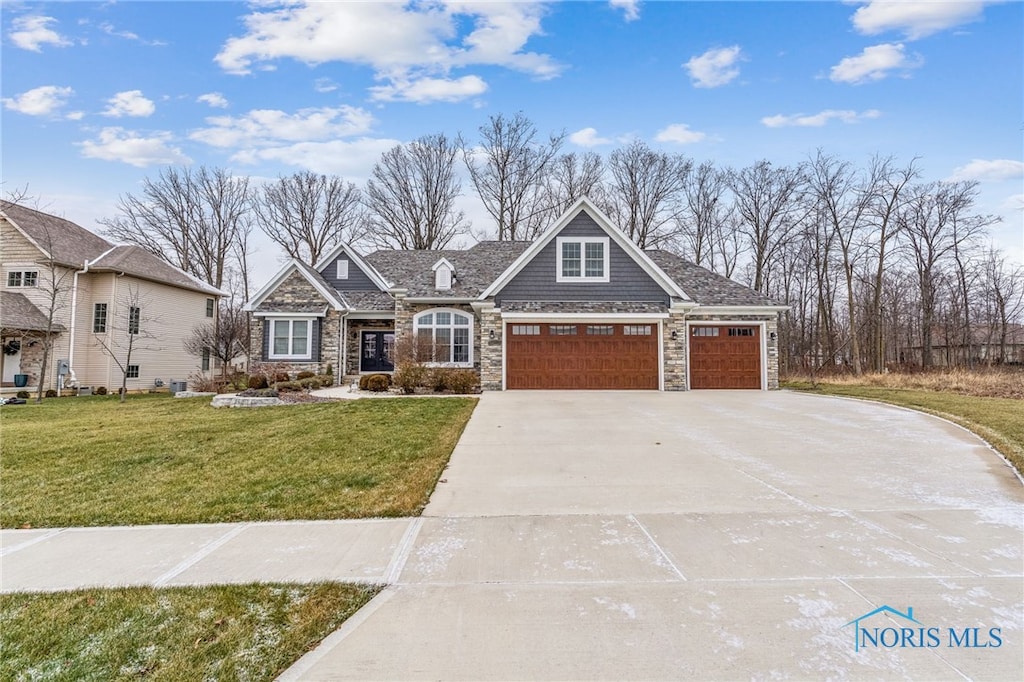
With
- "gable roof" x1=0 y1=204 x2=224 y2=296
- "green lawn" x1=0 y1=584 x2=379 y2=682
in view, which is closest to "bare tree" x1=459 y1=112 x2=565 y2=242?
"gable roof" x1=0 y1=204 x2=224 y2=296

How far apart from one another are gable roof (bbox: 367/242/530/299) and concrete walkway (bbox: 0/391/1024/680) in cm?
1280

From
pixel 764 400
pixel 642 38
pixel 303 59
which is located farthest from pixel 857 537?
pixel 303 59

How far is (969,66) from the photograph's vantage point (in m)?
10.9

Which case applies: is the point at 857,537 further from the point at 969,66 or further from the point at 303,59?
the point at 303,59

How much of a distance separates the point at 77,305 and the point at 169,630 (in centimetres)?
2198

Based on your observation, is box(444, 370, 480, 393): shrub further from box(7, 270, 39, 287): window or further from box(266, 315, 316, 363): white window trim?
box(7, 270, 39, 287): window

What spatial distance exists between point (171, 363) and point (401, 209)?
16.7 m

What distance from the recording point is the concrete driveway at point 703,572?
2.38 metres

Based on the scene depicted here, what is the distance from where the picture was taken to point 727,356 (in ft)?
55.2

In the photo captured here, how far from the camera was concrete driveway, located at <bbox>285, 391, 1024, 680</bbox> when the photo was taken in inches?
93.8

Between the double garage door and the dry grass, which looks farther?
the double garage door

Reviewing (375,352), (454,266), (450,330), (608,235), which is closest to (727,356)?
(608,235)

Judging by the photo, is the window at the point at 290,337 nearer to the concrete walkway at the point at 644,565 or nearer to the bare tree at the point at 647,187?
the concrete walkway at the point at 644,565

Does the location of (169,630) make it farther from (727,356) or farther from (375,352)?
(375,352)
